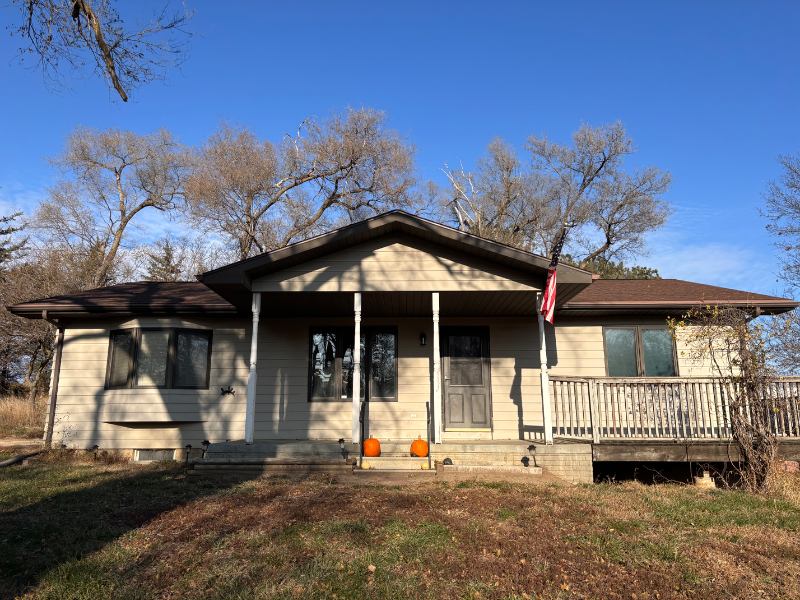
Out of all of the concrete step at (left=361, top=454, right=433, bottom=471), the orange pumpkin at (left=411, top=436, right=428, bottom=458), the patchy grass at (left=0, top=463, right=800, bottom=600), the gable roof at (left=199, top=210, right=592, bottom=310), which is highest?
the gable roof at (left=199, top=210, right=592, bottom=310)

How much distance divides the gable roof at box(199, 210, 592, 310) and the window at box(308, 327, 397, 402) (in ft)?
8.15

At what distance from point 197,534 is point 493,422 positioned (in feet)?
22.2

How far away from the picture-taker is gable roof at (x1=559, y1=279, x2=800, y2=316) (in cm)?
1044

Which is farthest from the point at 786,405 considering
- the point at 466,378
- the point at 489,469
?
the point at 466,378

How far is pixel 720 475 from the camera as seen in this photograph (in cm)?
914

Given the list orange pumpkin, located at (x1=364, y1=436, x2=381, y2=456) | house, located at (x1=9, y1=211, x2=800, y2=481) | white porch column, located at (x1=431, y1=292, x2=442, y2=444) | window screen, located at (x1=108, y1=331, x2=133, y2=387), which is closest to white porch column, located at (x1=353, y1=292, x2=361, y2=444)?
orange pumpkin, located at (x1=364, y1=436, x2=381, y2=456)

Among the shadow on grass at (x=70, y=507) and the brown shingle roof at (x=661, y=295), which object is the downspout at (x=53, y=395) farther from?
the brown shingle roof at (x=661, y=295)

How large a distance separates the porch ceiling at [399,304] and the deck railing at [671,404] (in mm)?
1720

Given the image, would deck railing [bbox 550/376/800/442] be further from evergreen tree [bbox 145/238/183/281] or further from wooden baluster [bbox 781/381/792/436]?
evergreen tree [bbox 145/238/183/281]

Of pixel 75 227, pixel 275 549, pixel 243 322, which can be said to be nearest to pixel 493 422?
pixel 243 322

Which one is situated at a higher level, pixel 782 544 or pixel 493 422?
pixel 493 422

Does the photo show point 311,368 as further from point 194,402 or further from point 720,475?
point 720,475

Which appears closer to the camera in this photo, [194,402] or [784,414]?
[784,414]

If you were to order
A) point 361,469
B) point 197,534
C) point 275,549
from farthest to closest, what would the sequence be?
point 361,469, point 197,534, point 275,549
